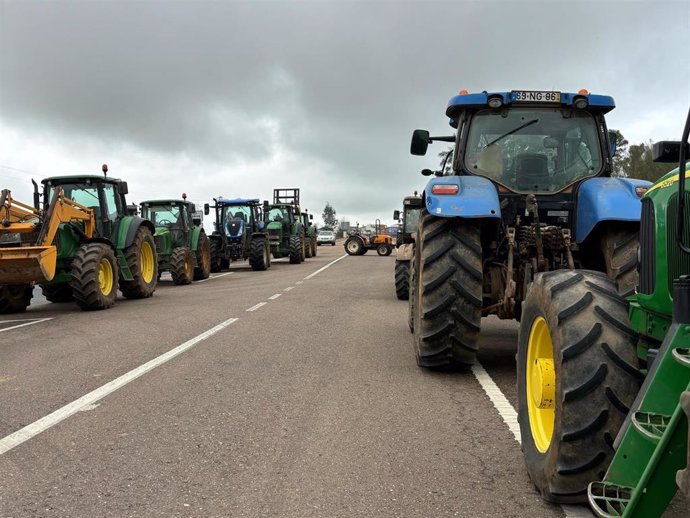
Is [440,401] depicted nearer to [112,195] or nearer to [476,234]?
[476,234]

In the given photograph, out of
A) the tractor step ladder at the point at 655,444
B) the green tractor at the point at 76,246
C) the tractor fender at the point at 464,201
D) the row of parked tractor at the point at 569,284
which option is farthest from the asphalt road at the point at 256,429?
the green tractor at the point at 76,246

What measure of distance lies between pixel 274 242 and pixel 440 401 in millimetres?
23066

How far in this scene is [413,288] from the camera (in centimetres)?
739

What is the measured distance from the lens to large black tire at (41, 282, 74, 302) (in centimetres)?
1320

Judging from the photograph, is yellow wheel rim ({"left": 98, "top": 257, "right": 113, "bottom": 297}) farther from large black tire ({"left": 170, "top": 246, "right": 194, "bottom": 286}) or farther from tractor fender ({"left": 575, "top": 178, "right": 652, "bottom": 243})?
tractor fender ({"left": 575, "top": 178, "right": 652, "bottom": 243})

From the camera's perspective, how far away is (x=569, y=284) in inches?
125

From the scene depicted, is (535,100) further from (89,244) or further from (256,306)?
(89,244)

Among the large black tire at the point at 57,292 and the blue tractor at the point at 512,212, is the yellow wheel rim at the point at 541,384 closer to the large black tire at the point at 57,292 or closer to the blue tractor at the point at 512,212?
the blue tractor at the point at 512,212

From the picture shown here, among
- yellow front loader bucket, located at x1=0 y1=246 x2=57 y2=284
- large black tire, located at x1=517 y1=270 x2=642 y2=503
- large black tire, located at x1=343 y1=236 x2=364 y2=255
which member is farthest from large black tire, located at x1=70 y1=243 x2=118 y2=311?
large black tire, located at x1=343 y1=236 x2=364 y2=255

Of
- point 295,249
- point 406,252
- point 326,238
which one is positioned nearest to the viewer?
point 406,252

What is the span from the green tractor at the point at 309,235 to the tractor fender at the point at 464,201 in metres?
27.1

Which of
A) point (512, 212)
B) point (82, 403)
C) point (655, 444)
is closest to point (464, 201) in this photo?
point (512, 212)

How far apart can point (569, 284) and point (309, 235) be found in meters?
32.1

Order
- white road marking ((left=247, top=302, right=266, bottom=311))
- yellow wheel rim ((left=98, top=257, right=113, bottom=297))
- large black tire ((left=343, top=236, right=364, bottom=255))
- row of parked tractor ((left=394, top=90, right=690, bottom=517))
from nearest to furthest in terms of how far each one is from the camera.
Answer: row of parked tractor ((left=394, top=90, right=690, bottom=517)) → white road marking ((left=247, top=302, right=266, bottom=311)) → yellow wheel rim ((left=98, top=257, right=113, bottom=297)) → large black tire ((left=343, top=236, right=364, bottom=255))
